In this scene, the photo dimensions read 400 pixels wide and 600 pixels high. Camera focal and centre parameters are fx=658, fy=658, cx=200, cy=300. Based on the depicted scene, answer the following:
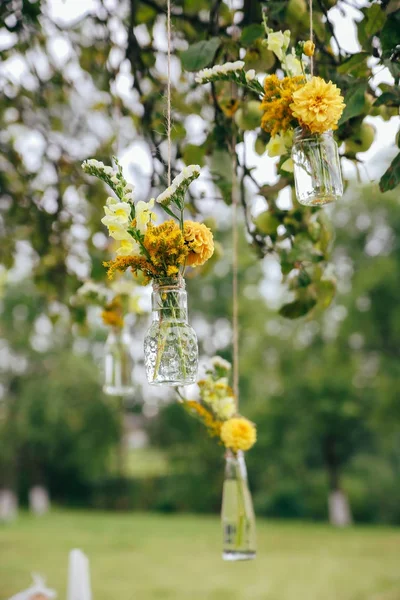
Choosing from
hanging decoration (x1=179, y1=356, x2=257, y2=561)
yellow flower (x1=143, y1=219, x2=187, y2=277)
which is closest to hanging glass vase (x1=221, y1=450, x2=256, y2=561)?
hanging decoration (x1=179, y1=356, x2=257, y2=561)

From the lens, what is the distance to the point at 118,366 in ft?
5.93

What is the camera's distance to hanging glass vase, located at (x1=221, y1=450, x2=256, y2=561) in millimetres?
1252

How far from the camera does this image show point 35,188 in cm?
229

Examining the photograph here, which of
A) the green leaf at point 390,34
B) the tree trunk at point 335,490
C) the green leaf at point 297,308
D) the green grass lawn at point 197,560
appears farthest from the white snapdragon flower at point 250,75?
the tree trunk at point 335,490

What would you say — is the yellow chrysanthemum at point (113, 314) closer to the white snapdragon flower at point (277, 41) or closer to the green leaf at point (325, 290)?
the green leaf at point (325, 290)

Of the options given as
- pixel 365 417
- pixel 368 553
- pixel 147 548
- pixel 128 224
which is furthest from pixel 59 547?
pixel 128 224

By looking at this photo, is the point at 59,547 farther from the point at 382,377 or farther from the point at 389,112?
the point at 389,112

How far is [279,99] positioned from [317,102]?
0.06 metres

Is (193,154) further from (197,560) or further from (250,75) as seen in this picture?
(197,560)

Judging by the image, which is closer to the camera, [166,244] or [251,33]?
[166,244]

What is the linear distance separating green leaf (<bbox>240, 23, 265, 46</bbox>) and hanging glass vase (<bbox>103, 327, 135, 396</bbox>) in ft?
3.19

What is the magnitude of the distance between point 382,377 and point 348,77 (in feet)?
28.4

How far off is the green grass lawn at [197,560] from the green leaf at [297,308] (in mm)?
6048

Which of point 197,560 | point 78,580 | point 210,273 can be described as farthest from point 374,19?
point 197,560
